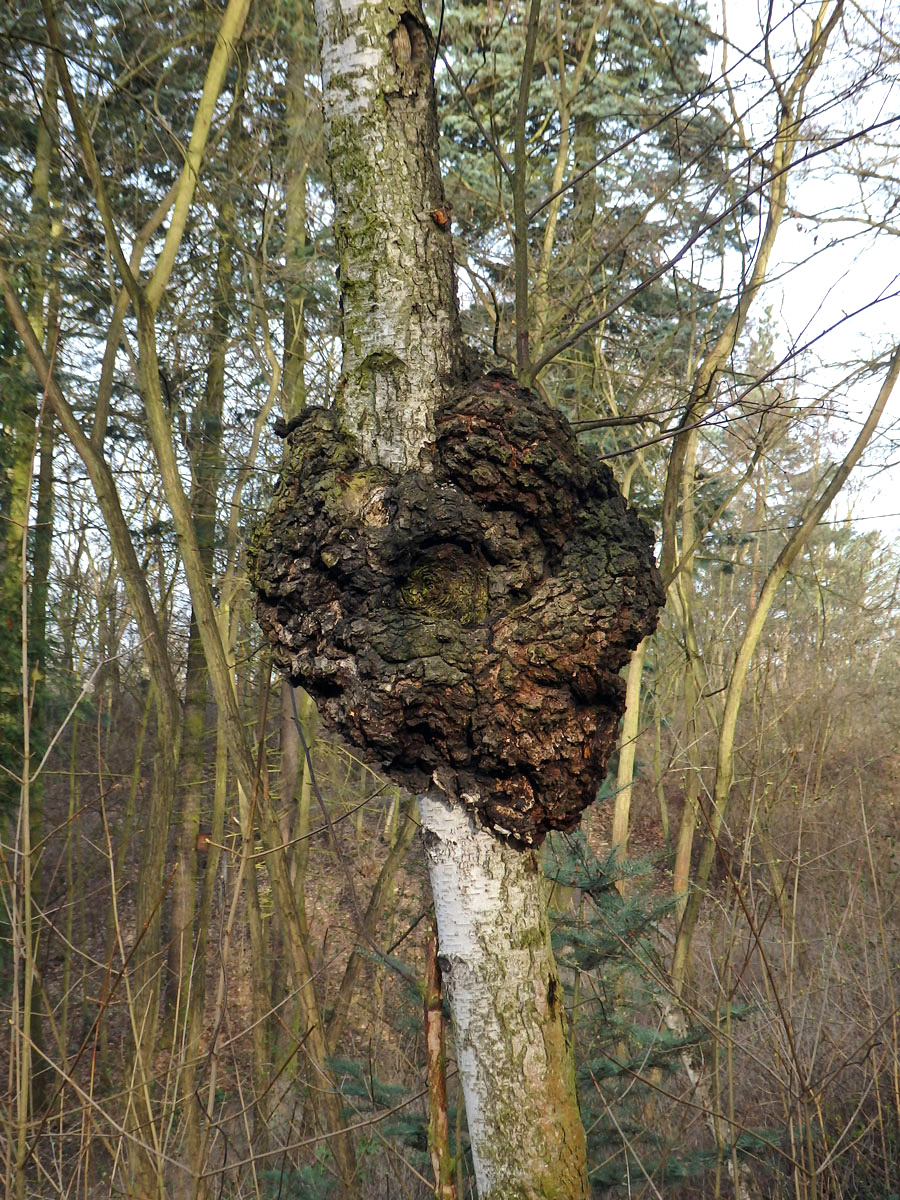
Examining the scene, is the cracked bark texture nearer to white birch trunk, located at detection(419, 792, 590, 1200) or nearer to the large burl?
the large burl

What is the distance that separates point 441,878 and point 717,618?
360 inches

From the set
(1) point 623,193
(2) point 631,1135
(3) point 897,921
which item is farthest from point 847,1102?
(1) point 623,193

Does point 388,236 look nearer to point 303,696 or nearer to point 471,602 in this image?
point 471,602

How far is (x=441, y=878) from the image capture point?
1640 millimetres

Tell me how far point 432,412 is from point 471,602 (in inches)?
15.6

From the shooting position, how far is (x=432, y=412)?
1.71 m

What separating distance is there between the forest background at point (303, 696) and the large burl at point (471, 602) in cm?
29

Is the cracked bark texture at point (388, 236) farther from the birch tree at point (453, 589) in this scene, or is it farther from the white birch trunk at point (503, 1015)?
the white birch trunk at point (503, 1015)

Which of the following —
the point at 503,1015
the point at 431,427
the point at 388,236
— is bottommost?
the point at 503,1015

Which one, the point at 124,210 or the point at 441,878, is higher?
the point at 124,210

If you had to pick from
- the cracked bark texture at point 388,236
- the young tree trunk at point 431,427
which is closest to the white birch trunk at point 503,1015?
the young tree trunk at point 431,427

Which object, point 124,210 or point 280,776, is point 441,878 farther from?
point 280,776

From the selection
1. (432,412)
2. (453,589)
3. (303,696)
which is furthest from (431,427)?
(303,696)

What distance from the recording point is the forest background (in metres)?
2.35
